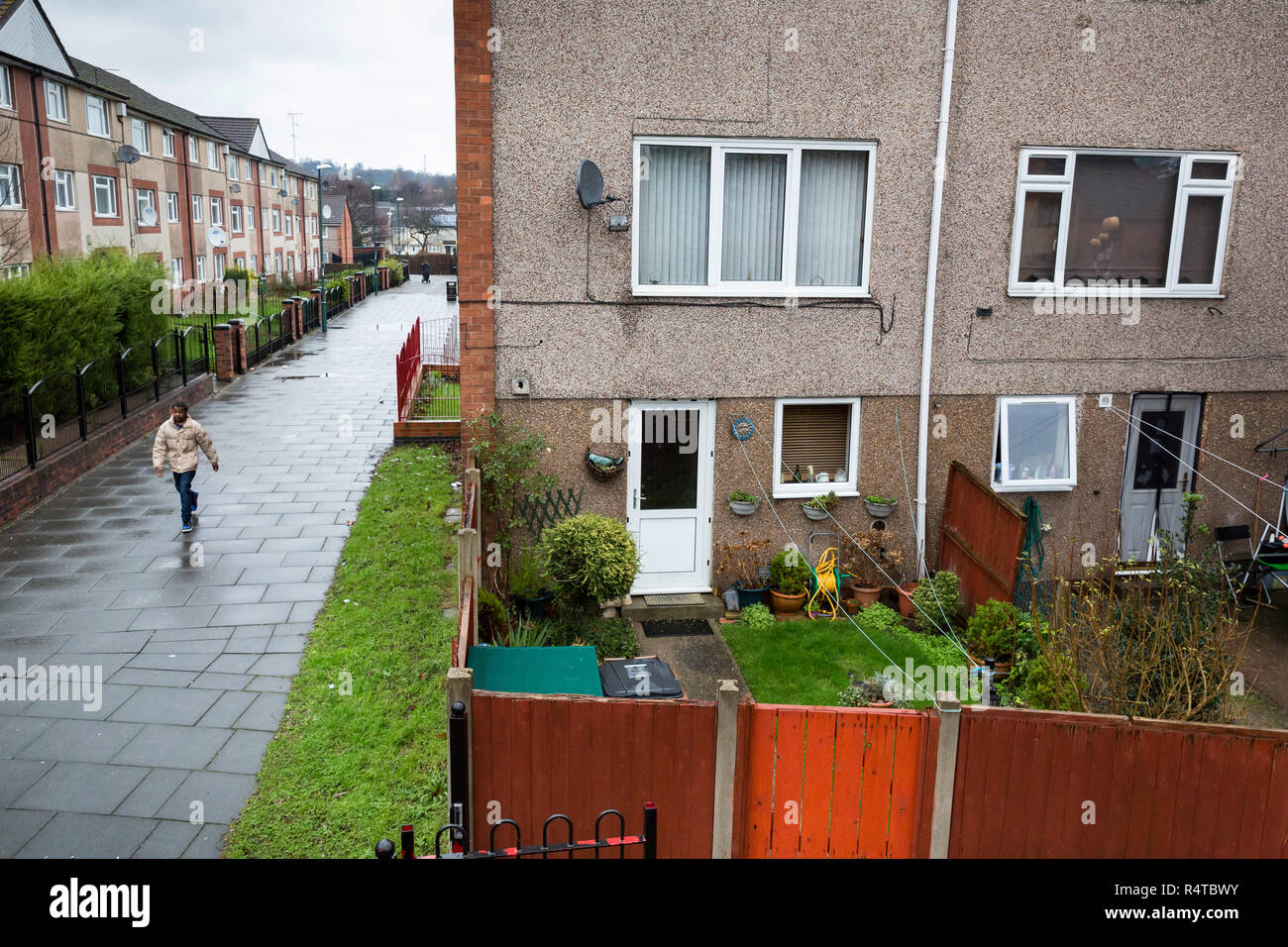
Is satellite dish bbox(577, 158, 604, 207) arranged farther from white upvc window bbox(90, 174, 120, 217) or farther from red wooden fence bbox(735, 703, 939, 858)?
white upvc window bbox(90, 174, 120, 217)

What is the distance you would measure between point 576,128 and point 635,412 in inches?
113

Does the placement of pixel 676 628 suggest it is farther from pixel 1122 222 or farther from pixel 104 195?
pixel 104 195

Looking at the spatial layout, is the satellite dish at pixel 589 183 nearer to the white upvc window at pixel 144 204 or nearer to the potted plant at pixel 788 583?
the potted plant at pixel 788 583

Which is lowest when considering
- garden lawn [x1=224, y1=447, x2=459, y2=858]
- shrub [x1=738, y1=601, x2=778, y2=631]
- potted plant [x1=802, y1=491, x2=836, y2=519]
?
shrub [x1=738, y1=601, x2=778, y2=631]

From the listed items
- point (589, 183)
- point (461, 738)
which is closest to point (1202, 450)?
point (589, 183)

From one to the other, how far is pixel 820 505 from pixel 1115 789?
5.38m

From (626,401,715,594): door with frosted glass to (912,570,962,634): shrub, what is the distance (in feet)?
7.37

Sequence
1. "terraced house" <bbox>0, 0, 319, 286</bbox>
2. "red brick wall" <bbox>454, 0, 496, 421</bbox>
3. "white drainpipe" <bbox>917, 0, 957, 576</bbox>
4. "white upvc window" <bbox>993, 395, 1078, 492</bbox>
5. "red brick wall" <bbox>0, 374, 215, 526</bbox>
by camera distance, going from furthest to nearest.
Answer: "terraced house" <bbox>0, 0, 319, 286</bbox>, "red brick wall" <bbox>0, 374, 215, 526</bbox>, "white upvc window" <bbox>993, 395, 1078, 492</bbox>, "white drainpipe" <bbox>917, 0, 957, 576</bbox>, "red brick wall" <bbox>454, 0, 496, 421</bbox>

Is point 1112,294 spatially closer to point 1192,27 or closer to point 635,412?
point 1192,27

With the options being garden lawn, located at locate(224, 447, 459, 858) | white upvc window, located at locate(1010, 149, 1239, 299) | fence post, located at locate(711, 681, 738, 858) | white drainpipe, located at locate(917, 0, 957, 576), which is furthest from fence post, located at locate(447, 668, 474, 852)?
white upvc window, located at locate(1010, 149, 1239, 299)

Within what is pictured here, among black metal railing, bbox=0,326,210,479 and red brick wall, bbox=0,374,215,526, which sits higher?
black metal railing, bbox=0,326,210,479

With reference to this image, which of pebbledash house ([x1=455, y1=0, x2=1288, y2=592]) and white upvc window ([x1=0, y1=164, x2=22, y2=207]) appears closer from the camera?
pebbledash house ([x1=455, y1=0, x2=1288, y2=592])

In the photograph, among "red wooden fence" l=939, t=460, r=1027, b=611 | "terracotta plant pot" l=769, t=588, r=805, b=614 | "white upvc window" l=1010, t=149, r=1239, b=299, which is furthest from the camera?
"white upvc window" l=1010, t=149, r=1239, b=299

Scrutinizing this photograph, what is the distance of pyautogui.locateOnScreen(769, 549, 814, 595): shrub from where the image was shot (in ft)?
34.1
